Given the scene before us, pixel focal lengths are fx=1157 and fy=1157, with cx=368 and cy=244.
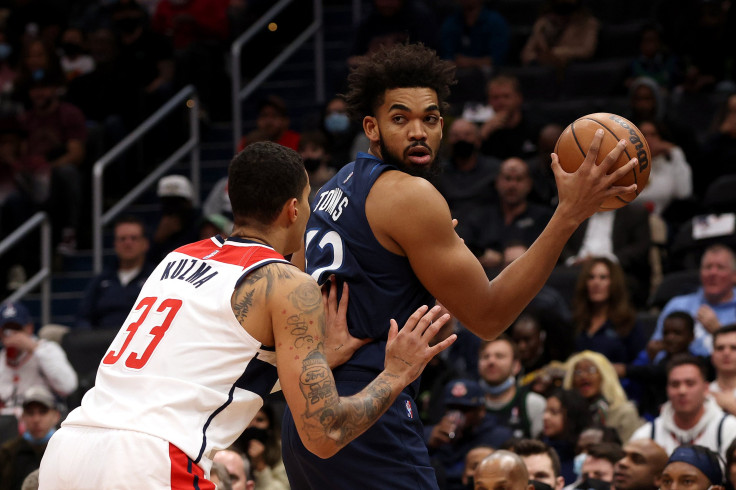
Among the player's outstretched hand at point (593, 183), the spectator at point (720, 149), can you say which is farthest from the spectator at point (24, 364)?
the player's outstretched hand at point (593, 183)

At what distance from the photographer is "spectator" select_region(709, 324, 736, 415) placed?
8.00 m

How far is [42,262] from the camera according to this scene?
494 inches

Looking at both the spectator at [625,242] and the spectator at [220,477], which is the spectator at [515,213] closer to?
the spectator at [625,242]

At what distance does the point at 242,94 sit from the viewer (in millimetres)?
13797

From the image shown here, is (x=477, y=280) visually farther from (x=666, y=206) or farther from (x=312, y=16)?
(x=312, y=16)

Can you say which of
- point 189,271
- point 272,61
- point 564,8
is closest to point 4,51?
point 272,61

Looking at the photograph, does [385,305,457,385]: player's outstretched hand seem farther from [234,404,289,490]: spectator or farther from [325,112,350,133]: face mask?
[325,112,350,133]: face mask

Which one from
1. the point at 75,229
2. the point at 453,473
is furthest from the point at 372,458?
the point at 75,229

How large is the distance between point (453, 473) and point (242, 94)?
6.84 metres

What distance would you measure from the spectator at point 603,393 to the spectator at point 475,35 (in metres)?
5.58

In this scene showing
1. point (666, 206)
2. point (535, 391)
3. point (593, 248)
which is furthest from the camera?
point (666, 206)

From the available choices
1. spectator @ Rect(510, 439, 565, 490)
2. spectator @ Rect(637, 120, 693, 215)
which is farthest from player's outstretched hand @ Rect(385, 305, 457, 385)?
spectator @ Rect(637, 120, 693, 215)

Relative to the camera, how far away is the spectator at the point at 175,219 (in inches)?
457

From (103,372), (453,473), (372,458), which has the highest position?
(103,372)
